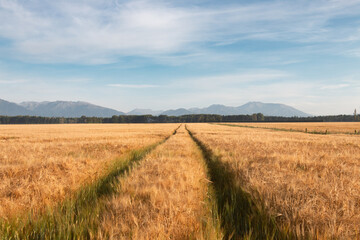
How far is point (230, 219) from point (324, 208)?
1.54m

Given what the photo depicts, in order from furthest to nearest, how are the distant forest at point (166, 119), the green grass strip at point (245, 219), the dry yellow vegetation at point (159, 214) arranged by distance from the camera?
1. the distant forest at point (166, 119)
2. the green grass strip at point (245, 219)
3. the dry yellow vegetation at point (159, 214)

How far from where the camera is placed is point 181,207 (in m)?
3.46

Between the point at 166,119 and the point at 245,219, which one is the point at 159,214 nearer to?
the point at 245,219

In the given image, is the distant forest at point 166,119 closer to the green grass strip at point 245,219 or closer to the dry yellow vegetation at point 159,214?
the green grass strip at point 245,219

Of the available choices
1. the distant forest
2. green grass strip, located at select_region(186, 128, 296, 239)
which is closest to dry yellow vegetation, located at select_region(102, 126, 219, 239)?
green grass strip, located at select_region(186, 128, 296, 239)

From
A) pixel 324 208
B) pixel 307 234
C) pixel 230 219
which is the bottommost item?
pixel 230 219

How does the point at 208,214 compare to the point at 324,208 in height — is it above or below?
below

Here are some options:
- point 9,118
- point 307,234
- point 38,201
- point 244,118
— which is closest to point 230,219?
point 307,234

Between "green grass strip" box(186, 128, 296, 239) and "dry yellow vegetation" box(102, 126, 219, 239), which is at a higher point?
"dry yellow vegetation" box(102, 126, 219, 239)

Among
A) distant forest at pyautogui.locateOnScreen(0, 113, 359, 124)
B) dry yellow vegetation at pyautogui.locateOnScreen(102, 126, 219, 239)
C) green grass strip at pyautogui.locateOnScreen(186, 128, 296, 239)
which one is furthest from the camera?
distant forest at pyautogui.locateOnScreen(0, 113, 359, 124)

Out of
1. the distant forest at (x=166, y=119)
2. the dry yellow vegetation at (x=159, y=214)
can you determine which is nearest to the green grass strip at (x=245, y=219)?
the dry yellow vegetation at (x=159, y=214)

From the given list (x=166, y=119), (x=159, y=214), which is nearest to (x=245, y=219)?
(x=159, y=214)

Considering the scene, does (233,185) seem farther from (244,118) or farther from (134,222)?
(244,118)

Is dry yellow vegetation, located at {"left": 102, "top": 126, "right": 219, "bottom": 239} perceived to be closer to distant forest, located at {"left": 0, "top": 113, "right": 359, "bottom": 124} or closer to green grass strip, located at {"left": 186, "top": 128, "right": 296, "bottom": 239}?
green grass strip, located at {"left": 186, "top": 128, "right": 296, "bottom": 239}
